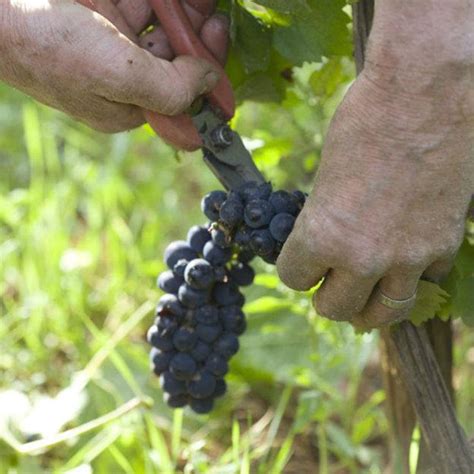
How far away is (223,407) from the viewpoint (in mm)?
2363

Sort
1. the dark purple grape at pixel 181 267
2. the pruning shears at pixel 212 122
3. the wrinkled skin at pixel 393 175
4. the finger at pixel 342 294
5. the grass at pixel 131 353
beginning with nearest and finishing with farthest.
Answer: the wrinkled skin at pixel 393 175, the finger at pixel 342 294, the pruning shears at pixel 212 122, the dark purple grape at pixel 181 267, the grass at pixel 131 353

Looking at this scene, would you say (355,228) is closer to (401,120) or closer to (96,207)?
(401,120)

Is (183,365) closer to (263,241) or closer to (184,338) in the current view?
(184,338)

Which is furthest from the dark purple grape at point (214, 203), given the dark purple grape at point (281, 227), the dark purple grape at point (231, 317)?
the dark purple grape at point (231, 317)

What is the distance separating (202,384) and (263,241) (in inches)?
16.7

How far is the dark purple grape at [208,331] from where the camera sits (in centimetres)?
164

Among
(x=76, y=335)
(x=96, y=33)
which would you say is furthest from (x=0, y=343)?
(x=96, y=33)

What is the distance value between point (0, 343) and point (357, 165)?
156cm

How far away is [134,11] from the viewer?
1552 mm

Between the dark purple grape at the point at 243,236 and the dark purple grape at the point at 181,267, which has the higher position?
the dark purple grape at the point at 243,236

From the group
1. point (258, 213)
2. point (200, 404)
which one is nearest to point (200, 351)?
point (200, 404)

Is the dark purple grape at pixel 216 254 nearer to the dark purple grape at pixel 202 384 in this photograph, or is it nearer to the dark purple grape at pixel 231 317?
the dark purple grape at pixel 231 317

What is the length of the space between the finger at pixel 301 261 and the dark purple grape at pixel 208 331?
31 cm

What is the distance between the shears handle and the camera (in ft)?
4.77
